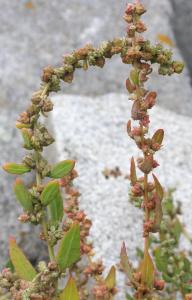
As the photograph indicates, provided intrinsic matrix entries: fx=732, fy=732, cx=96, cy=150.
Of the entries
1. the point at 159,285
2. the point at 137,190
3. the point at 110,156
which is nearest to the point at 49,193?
the point at 137,190

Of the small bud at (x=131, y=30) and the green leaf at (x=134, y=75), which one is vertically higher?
the small bud at (x=131, y=30)

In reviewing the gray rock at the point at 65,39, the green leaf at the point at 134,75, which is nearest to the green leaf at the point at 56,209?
the green leaf at the point at 134,75

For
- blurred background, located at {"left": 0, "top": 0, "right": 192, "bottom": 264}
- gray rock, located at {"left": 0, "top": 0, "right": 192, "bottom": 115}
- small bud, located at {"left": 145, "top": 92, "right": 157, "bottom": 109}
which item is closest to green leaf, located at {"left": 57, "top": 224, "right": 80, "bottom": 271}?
small bud, located at {"left": 145, "top": 92, "right": 157, "bottom": 109}

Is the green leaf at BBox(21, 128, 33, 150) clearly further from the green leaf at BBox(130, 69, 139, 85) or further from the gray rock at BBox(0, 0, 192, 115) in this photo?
the gray rock at BBox(0, 0, 192, 115)

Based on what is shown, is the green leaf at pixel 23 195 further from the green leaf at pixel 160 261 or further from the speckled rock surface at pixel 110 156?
the speckled rock surface at pixel 110 156

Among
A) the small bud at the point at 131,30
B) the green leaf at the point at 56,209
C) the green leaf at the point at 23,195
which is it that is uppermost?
the small bud at the point at 131,30

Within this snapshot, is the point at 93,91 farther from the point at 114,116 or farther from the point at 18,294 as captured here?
the point at 18,294

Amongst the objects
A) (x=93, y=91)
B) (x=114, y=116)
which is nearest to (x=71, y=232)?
(x=114, y=116)
